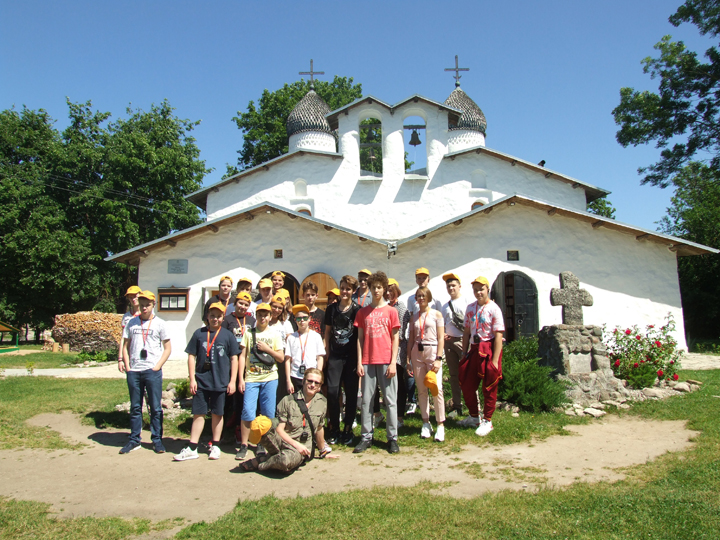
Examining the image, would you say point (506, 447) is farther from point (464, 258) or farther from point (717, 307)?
point (717, 307)

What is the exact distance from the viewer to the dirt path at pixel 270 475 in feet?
14.0

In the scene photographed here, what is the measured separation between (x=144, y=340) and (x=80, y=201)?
920 inches

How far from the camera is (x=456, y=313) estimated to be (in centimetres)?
663

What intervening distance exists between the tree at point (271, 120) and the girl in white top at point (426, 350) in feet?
85.4

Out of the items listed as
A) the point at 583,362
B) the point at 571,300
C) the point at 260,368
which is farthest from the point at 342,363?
the point at 571,300

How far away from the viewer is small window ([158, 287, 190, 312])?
13500mm

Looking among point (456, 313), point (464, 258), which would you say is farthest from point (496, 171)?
point (456, 313)

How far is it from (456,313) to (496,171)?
1218 cm

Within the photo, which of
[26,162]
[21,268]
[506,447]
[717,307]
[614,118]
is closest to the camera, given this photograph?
[506,447]

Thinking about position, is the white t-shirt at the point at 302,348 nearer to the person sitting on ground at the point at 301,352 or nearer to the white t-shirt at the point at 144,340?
the person sitting on ground at the point at 301,352

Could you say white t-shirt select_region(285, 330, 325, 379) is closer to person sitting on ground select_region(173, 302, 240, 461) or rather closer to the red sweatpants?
person sitting on ground select_region(173, 302, 240, 461)

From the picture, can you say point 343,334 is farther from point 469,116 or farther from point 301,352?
point 469,116

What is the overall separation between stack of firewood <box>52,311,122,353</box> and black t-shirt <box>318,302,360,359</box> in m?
12.6

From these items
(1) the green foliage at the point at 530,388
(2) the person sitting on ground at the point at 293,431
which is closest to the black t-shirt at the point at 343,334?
(2) the person sitting on ground at the point at 293,431
